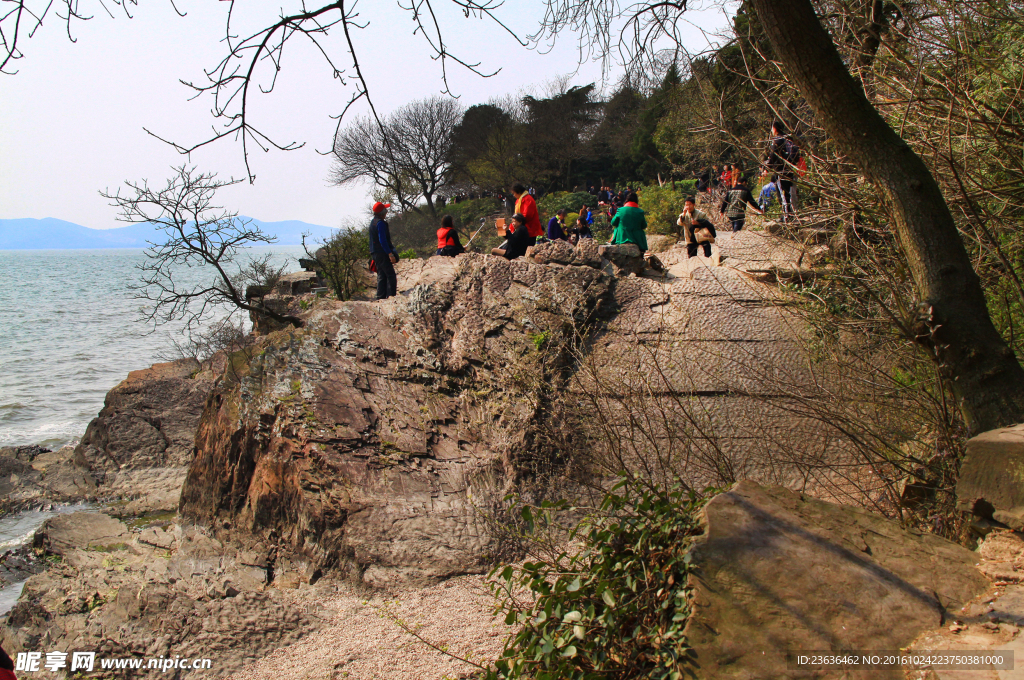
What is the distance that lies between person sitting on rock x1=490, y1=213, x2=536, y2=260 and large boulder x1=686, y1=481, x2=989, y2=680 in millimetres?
4998

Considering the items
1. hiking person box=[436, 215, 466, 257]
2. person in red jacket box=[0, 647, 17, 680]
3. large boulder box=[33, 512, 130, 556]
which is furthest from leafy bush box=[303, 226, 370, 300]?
person in red jacket box=[0, 647, 17, 680]

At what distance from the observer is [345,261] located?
1667cm

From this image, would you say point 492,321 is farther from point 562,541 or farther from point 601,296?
point 562,541

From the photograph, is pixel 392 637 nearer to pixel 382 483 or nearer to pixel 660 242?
pixel 382 483

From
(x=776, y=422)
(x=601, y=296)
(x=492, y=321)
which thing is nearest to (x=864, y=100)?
(x=776, y=422)

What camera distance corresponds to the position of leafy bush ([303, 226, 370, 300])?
16391mm

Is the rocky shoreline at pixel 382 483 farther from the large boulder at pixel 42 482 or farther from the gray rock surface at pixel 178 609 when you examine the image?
the large boulder at pixel 42 482

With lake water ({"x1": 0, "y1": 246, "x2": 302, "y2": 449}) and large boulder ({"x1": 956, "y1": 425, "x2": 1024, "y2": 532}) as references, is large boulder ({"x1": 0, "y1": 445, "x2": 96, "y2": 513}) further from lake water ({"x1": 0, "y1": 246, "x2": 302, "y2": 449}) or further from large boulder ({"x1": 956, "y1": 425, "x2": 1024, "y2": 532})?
large boulder ({"x1": 956, "y1": 425, "x2": 1024, "y2": 532})

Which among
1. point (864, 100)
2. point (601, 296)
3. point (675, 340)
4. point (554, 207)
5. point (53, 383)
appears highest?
point (554, 207)

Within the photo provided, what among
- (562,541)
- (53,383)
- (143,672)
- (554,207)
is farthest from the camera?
(554,207)

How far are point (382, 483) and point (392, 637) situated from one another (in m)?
1.37

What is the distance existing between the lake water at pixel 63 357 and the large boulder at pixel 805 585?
37.4 feet

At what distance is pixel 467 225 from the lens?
3762cm

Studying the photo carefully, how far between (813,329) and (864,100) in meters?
2.18
